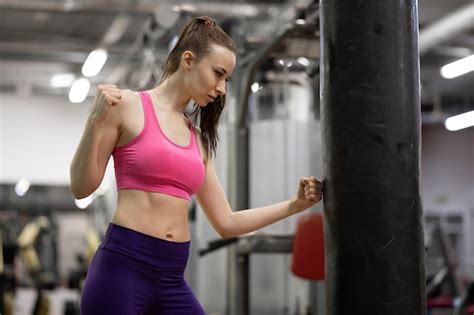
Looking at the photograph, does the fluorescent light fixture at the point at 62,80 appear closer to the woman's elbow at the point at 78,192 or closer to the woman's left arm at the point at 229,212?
the woman's left arm at the point at 229,212

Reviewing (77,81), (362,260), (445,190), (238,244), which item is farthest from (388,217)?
(445,190)

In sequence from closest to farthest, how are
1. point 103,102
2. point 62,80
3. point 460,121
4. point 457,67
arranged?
point 103,102
point 457,67
point 62,80
point 460,121

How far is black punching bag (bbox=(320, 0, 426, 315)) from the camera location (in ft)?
6.10

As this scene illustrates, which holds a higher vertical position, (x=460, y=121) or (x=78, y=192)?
(x=460, y=121)

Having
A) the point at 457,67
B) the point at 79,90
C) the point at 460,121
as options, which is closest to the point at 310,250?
the point at 457,67

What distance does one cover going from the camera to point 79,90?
14.2 m

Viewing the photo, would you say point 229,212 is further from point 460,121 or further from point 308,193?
point 460,121

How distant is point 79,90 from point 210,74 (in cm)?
1266

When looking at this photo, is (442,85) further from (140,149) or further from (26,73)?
(140,149)

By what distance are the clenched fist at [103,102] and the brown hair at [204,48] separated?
24 cm

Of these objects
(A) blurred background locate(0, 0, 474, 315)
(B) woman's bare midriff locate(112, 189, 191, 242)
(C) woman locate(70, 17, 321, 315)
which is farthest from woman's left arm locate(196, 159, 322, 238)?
(A) blurred background locate(0, 0, 474, 315)

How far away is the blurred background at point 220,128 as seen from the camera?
582 centimetres

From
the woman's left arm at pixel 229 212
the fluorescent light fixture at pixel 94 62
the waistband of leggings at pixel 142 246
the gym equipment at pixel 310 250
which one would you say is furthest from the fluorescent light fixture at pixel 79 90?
the waistband of leggings at pixel 142 246

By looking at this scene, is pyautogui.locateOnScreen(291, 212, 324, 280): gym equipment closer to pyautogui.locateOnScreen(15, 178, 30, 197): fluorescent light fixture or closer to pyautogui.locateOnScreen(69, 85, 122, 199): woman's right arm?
pyautogui.locateOnScreen(69, 85, 122, 199): woman's right arm
